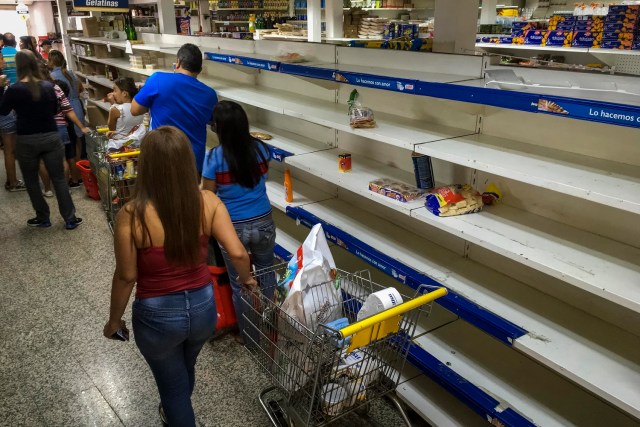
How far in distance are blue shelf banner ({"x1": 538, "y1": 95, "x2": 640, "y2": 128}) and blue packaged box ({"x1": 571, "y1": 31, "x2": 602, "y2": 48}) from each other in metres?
4.22

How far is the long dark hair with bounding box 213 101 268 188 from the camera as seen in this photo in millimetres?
2746

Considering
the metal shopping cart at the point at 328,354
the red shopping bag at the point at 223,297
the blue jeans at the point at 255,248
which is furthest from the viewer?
the red shopping bag at the point at 223,297

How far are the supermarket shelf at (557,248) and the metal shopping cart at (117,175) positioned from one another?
2725 millimetres

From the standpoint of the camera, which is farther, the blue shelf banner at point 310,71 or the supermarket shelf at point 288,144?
the supermarket shelf at point 288,144

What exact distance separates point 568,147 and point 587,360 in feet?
3.31

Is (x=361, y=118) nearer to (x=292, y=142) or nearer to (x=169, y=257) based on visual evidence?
(x=292, y=142)

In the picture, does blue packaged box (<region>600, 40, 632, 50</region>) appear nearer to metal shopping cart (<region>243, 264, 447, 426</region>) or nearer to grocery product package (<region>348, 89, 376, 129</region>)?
grocery product package (<region>348, 89, 376, 129</region>)

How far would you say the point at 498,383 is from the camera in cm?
237

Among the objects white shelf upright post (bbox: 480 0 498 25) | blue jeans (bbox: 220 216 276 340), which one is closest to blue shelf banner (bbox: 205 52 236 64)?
blue jeans (bbox: 220 216 276 340)

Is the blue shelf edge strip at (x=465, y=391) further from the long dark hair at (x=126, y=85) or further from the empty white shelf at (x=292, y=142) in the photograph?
the long dark hair at (x=126, y=85)

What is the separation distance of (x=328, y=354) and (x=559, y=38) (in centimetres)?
547

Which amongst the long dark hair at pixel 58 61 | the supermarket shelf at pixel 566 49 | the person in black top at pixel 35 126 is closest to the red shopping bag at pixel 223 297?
the person in black top at pixel 35 126

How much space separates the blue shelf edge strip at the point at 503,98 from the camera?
65.6 inches

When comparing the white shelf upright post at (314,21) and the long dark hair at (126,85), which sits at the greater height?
the white shelf upright post at (314,21)
